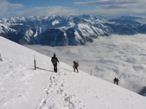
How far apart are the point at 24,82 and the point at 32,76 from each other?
2.75 m

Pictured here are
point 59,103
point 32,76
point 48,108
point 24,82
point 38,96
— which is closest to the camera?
point 48,108

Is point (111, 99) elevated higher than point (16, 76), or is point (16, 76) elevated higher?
point (16, 76)

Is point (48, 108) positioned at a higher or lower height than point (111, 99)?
higher

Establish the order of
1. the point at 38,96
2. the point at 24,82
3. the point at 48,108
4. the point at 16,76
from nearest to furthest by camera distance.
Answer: the point at 48,108, the point at 38,96, the point at 24,82, the point at 16,76

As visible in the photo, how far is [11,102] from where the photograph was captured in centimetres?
1338

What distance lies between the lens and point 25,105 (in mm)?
13359

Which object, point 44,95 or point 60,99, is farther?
point 44,95

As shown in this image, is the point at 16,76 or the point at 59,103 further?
the point at 16,76

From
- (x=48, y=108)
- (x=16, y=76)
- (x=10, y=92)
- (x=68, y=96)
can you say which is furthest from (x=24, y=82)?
(x=48, y=108)

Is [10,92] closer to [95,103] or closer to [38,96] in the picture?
[38,96]

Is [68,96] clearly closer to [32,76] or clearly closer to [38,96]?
[38,96]

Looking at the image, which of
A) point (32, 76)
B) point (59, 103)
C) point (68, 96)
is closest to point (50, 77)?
point (32, 76)

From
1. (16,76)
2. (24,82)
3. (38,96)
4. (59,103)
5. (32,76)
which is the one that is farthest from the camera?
(32,76)

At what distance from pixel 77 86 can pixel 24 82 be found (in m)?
4.72
